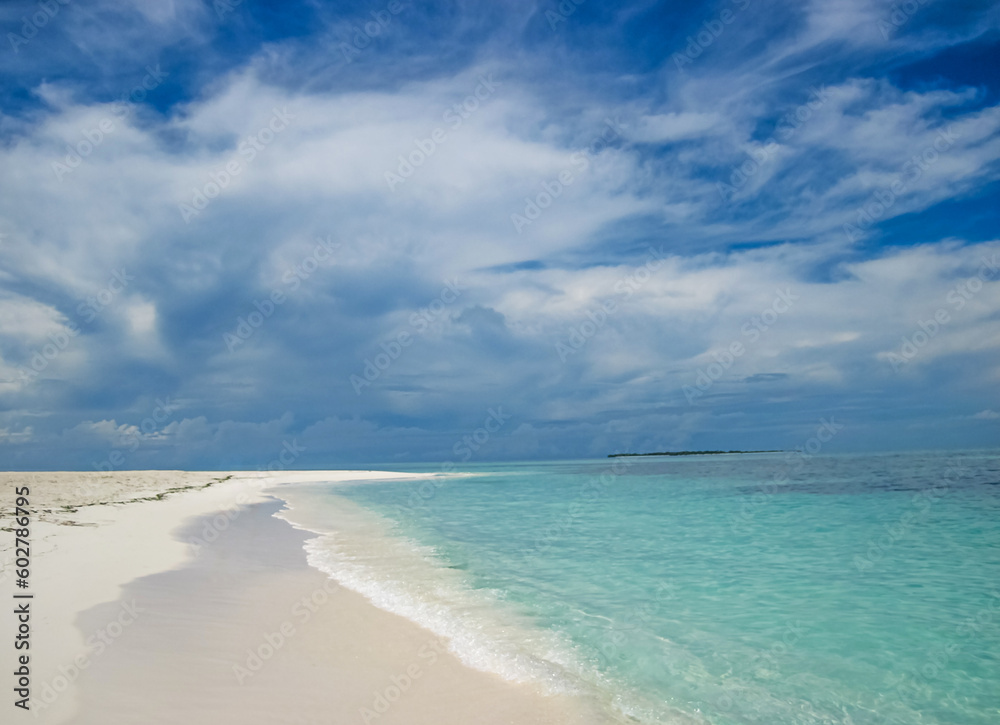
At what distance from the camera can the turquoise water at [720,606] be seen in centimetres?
717

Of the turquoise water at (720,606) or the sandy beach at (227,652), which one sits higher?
the sandy beach at (227,652)

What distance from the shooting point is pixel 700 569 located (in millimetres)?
14000

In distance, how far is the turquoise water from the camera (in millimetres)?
7172

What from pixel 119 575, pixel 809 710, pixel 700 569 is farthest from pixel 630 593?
pixel 119 575

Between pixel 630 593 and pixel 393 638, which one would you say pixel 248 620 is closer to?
pixel 393 638

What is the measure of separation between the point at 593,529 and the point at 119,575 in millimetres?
15133

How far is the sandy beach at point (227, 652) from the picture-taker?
6.28 m

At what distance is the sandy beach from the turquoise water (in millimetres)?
788

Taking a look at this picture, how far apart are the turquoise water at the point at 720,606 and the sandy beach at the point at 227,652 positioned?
788 millimetres

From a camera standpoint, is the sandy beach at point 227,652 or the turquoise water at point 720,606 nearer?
the sandy beach at point 227,652

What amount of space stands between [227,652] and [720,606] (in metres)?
8.74

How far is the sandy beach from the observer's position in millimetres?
6281

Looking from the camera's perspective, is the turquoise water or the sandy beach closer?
the sandy beach

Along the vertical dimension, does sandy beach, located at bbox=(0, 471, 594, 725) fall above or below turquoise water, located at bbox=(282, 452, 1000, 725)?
above
